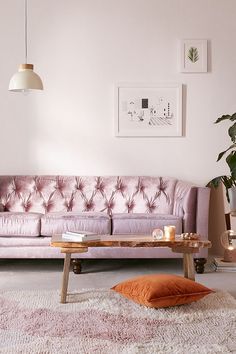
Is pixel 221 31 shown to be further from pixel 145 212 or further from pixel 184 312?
pixel 184 312

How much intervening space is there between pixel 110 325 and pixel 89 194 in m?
2.19

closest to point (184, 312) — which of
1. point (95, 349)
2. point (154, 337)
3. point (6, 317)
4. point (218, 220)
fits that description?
point (154, 337)

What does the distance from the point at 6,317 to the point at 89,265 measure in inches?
68.8

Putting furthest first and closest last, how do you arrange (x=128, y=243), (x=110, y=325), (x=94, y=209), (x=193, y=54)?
(x=193, y=54), (x=94, y=209), (x=128, y=243), (x=110, y=325)

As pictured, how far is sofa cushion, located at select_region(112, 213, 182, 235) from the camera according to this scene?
14.2 ft

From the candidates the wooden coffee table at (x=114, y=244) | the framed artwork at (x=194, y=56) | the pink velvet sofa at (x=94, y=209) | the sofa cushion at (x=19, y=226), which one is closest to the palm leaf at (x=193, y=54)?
the framed artwork at (x=194, y=56)

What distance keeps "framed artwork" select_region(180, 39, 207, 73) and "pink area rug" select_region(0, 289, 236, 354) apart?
2.34 m

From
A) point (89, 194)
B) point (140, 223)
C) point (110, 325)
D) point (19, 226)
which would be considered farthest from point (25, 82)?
point (110, 325)

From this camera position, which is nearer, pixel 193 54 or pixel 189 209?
pixel 189 209

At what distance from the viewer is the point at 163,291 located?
3.09 m

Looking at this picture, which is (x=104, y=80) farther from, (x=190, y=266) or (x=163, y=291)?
(x=163, y=291)

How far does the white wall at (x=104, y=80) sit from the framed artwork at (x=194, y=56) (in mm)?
58

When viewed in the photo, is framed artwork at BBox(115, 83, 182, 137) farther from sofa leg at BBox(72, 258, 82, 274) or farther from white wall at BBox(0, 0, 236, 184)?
sofa leg at BBox(72, 258, 82, 274)

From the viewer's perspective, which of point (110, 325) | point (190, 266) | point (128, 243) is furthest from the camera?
point (190, 266)
